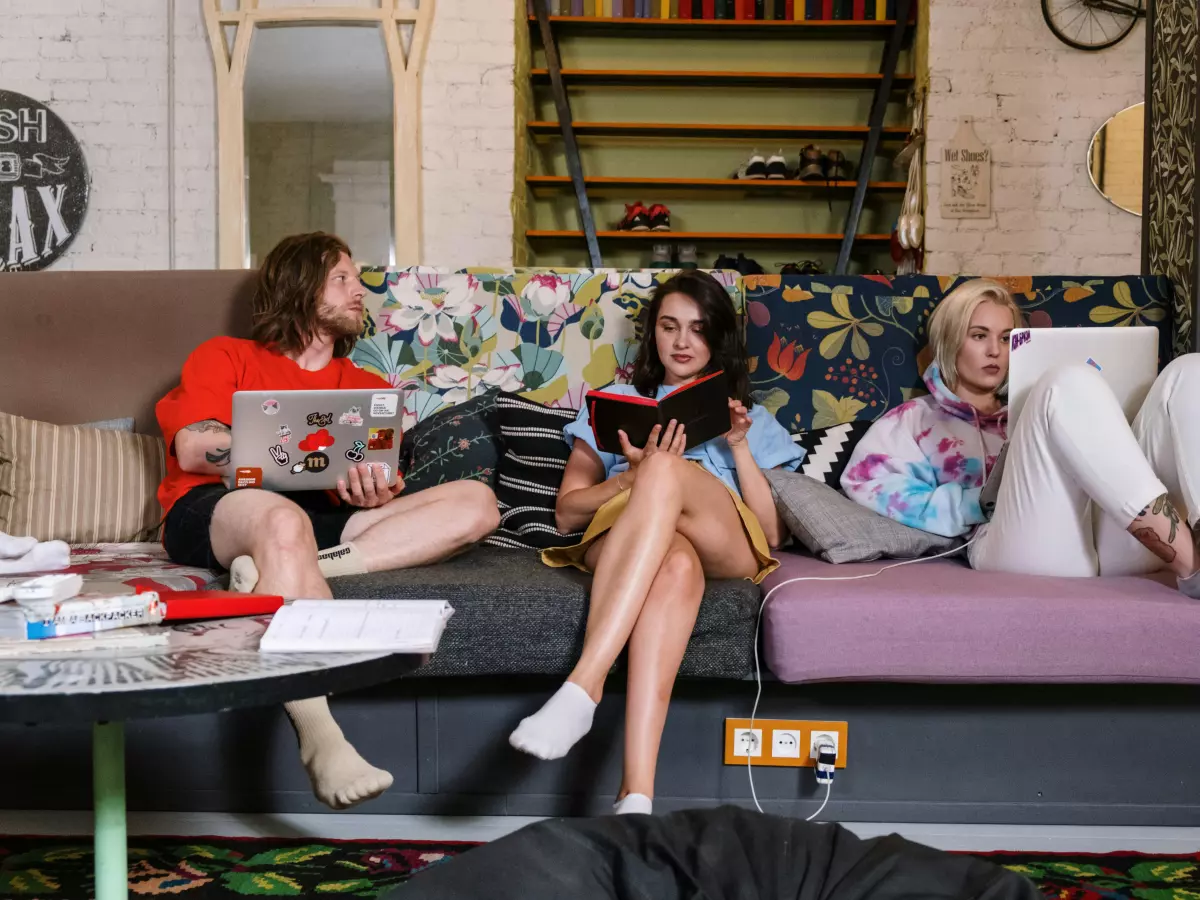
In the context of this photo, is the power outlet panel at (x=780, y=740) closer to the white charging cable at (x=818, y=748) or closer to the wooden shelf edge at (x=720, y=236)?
the white charging cable at (x=818, y=748)

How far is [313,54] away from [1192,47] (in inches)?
128

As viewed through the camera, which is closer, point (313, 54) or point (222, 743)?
point (222, 743)

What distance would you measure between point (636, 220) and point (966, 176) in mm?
1365

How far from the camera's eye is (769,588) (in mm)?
1888

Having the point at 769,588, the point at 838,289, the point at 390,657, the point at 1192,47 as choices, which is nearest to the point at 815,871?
the point at 390,657

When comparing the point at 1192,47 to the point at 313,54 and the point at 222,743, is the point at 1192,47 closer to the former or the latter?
the point at 222,743

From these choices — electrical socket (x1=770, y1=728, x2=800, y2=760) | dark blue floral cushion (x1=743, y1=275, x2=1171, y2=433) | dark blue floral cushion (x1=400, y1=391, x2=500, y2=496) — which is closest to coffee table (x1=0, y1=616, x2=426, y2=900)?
electrical socket (x1=770, y1=728, x2=800, y2=760)

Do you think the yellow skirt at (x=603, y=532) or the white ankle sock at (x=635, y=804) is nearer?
the white ankle sock at (x=635, y=804)

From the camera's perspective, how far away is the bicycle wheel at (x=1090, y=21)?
4746 millimetres

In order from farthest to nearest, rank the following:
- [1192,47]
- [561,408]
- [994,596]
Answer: [1192,47], [561,408], [994,596]

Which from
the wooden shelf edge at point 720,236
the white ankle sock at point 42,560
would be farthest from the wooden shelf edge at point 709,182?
the white ankle sock at point 42,560

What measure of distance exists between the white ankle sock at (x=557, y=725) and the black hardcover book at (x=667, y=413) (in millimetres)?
529

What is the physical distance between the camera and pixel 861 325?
2533mm

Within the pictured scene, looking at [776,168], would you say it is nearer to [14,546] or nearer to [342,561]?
[342,561]
